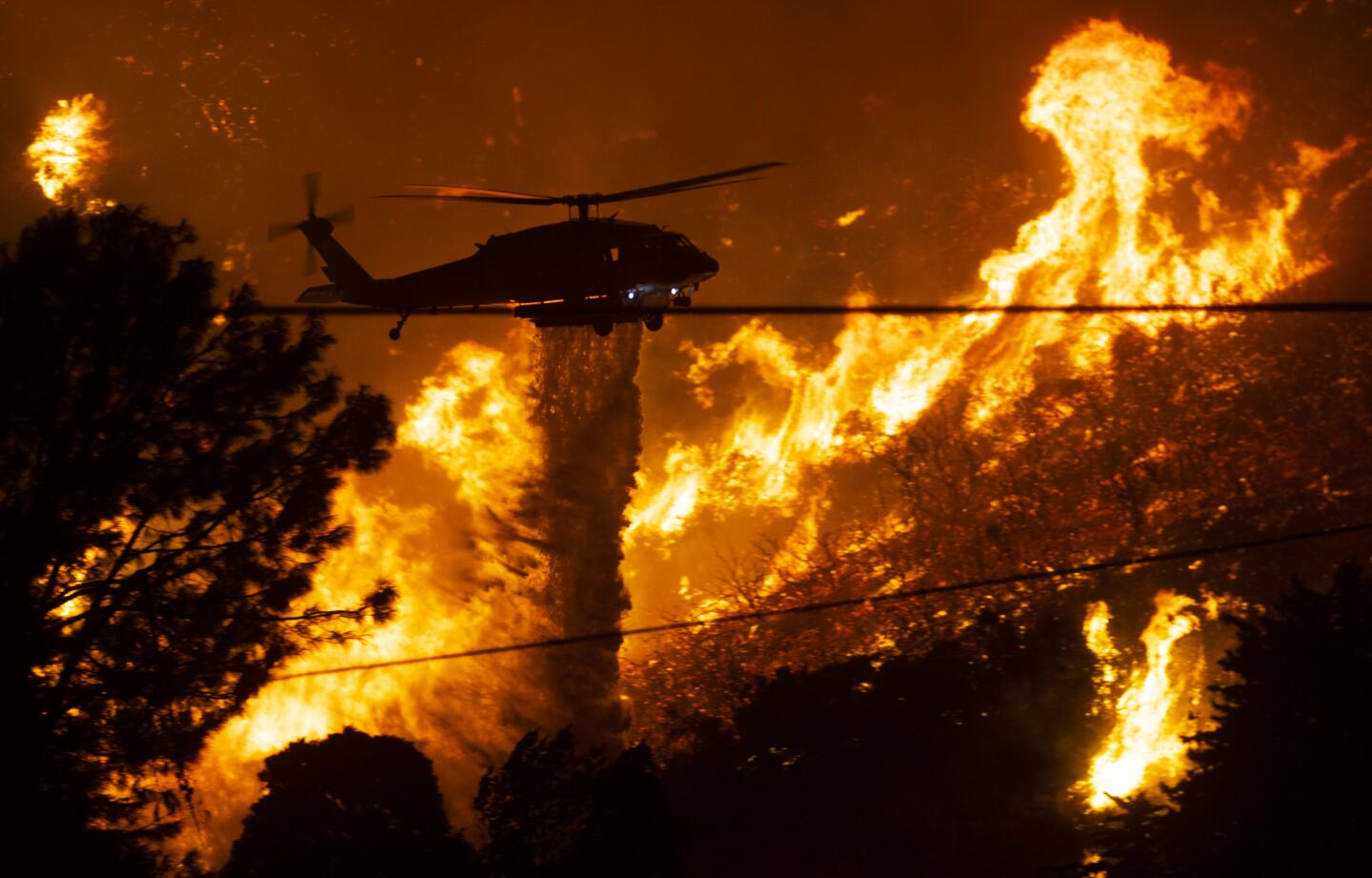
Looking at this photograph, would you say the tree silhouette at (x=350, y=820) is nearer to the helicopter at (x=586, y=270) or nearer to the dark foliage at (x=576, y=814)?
the dark foliage at (x=576, y=814)

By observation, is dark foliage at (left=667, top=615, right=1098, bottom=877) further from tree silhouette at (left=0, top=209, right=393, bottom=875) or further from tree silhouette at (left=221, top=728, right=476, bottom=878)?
tree silhouette at (left=0, top=209, right=393, bottom=875)

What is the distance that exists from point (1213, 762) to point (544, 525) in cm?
3088

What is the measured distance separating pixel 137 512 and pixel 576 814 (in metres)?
11.6

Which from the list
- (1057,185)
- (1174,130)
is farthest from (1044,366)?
(1174,130)

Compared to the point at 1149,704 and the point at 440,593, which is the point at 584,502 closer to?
the point at 440,593

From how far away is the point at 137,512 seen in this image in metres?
19.0

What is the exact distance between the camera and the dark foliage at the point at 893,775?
29.4 meters

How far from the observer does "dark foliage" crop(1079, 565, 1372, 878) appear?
24375 mm

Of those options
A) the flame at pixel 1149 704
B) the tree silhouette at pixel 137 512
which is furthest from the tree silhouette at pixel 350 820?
the flame at pixel 1149 704

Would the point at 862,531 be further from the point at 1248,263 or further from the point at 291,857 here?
the point at 291,857

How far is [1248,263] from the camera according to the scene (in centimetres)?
5794

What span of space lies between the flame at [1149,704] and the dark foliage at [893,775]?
4244 mm

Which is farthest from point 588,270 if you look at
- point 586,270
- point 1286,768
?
point 1286,768

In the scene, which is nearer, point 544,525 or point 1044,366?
point 544,525
